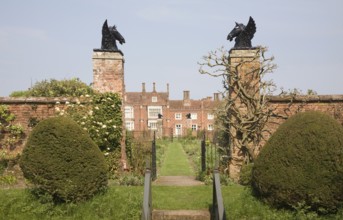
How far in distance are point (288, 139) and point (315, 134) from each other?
462mm

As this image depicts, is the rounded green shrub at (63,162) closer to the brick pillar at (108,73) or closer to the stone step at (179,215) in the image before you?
the stone step at (179,215)

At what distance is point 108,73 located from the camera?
1052cm

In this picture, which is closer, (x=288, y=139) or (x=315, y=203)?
(x=315, y=203)

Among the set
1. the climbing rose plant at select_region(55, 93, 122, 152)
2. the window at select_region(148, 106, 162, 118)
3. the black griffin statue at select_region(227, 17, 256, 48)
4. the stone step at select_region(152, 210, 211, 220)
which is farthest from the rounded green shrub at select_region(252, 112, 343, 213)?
the window at select_region(148, 106, 162, 118)

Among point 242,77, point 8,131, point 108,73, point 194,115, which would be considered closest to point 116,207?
point 108,73

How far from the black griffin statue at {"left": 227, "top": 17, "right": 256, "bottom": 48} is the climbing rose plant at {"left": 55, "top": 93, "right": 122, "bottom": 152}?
4030 mm

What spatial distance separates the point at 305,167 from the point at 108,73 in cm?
674

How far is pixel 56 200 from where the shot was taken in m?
6.71

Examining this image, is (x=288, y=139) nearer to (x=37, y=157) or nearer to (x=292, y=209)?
(x=292, y=209)

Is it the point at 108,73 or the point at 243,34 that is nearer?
the point at 243,34

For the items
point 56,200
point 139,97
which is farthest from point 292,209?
point 139,97

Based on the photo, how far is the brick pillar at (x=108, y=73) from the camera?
10.5m

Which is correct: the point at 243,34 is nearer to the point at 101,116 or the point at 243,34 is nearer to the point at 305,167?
the point at 101,116

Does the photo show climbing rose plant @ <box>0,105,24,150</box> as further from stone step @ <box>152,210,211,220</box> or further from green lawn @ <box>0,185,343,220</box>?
stone step @ <box>152,210,211,220</box>
